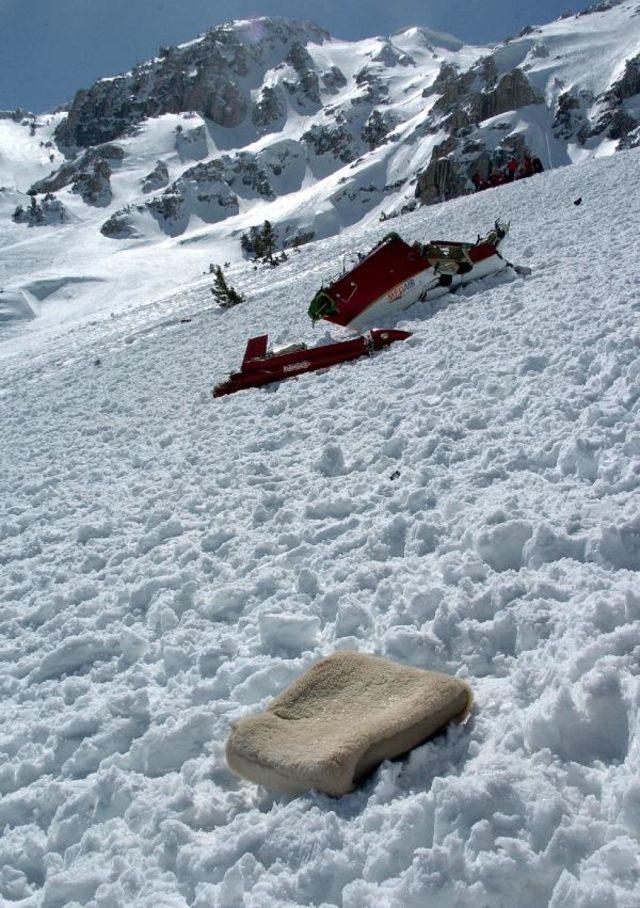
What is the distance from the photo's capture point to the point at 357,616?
512cm

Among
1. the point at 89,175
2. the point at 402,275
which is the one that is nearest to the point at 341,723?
the point at 402,275

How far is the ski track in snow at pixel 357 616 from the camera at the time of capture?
3.24m

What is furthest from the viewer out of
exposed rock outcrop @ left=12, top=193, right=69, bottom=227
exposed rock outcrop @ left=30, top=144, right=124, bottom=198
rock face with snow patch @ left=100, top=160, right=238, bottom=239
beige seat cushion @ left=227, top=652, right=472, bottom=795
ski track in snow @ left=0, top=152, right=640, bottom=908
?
exposed rock outcrop @ left=30, top=144, right=124, bottom=198

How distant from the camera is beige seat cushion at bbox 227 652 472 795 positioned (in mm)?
3568

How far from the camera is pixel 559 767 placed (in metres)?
3.34

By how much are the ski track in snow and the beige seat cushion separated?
136 mm

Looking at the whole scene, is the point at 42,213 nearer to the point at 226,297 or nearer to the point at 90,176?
the point at 90,176

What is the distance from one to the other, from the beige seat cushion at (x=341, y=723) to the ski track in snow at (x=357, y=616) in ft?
0.45

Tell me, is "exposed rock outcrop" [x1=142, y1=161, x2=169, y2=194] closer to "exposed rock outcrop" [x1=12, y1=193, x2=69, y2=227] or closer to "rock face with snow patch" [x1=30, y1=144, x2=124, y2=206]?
"rock face with snow patch" [x1=30, y1=144, x2=124, y2=206]

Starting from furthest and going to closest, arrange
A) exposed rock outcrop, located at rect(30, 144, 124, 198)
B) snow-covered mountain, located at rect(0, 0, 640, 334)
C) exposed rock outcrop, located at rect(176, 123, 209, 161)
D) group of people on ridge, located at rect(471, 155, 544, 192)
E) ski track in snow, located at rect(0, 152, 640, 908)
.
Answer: exposed rock outcrop, located at rect(176, 123, 209, 161) < exposed rock outcrop, located at rect(30, 144, 124, 198) < snow-covered mountain, located at rect(0, 0, 640, 334) < group of people on ridge, located at rect(471, 155, 544, 192) < ski track in snow, located at rect(0, 152, 640, 908)

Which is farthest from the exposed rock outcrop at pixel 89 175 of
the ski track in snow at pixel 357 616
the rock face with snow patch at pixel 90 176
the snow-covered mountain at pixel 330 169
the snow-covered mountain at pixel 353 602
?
the ski track in snow at pixel 357 616

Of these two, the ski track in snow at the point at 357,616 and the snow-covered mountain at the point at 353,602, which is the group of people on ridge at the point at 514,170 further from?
the ski track in snow at the point at 357,616

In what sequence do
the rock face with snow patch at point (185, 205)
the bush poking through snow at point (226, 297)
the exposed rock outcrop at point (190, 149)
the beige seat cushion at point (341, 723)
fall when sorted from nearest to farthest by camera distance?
the beige seat cushion at point (341, 723)
the bush poking through snow at point (226, 297)
the rock face with snow patch at point (185, 205)
the exposed rock outcrop at point (190, 149)

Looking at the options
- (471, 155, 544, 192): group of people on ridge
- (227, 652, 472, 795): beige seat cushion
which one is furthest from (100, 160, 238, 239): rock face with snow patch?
(227, 652, 472, 795): beige seat cushion
